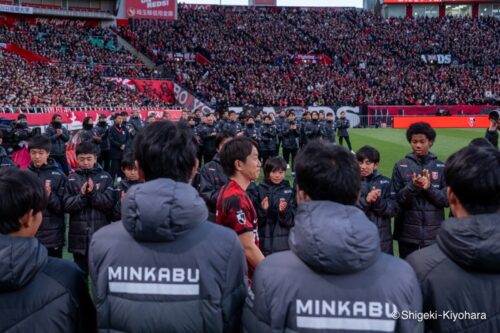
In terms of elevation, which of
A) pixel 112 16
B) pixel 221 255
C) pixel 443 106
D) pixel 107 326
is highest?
pixel 112 16

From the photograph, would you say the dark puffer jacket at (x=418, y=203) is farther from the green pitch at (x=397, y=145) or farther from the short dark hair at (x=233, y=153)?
the green pitch at (x=397, y=145)

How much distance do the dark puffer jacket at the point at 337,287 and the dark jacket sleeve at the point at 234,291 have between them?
31 cm

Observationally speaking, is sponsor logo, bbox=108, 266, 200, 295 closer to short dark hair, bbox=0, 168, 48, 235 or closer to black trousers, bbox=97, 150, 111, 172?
short dark hair, bbox=0, 168, 48, 235

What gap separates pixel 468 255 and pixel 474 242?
0.07 metres

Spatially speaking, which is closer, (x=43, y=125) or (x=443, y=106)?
(x=43, y=125)

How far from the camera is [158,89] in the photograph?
134ft

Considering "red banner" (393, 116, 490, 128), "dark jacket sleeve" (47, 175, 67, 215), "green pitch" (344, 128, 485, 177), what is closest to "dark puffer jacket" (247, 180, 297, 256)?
"dark jacket sleeve" (47, 175, 67, 215)

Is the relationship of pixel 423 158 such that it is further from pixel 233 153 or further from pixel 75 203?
pixel 75 203

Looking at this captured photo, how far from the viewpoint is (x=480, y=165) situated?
97.5 inches

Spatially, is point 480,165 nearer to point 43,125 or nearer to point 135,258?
point 135,258

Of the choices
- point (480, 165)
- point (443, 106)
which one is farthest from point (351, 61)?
point (480, 165)

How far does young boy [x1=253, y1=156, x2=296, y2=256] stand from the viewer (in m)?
6.05

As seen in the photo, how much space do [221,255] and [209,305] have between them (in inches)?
9.8

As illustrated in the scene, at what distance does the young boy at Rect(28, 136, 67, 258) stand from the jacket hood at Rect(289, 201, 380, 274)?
429 cm
